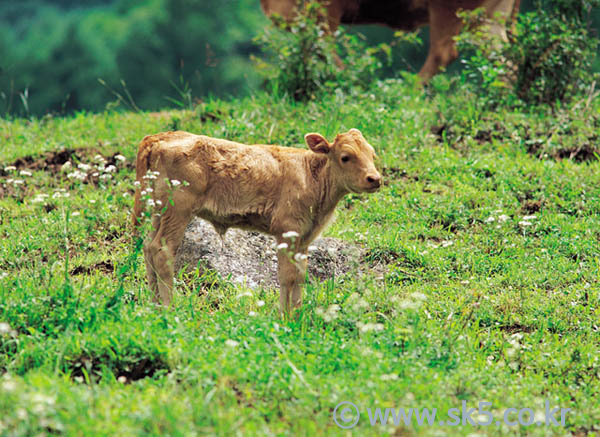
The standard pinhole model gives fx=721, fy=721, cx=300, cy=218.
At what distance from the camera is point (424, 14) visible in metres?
12.3

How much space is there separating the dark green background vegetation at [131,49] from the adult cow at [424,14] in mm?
10565

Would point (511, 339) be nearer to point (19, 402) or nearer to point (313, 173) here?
point (313, 173)

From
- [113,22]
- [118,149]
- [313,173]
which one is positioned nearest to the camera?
[313,173]

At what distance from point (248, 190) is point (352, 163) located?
2.54ft

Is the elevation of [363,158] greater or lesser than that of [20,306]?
greater

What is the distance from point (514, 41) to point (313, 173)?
5.44m

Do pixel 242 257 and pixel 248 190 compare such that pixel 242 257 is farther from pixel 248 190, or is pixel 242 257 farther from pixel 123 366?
pixel 123 366

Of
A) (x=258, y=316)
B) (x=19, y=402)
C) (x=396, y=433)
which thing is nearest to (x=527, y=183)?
(x=258, y=316)

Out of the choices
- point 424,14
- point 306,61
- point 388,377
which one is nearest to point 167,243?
point 388,377

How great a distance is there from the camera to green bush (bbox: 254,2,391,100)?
9.62 metres

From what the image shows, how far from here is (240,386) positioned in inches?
153

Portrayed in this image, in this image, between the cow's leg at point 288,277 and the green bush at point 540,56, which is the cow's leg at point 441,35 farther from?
the cow's leg at point 288,277

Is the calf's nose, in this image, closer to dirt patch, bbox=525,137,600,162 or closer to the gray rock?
the gray rock

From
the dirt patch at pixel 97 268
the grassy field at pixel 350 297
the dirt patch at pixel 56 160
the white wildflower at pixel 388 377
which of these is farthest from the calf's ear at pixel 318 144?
the dirt patch at pixel 56 160
